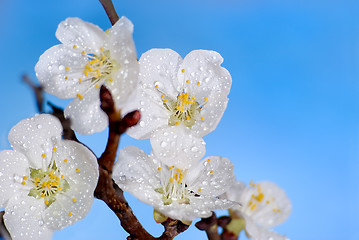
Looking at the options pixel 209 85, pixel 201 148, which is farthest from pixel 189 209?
pixel 209 85

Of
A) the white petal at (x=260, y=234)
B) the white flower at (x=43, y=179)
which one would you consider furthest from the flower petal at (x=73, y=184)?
the white petal at (x=260, y=234)

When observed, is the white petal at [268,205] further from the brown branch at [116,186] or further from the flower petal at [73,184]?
the flower petal at [73,184]

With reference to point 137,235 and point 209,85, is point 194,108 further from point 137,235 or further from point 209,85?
point 137,235

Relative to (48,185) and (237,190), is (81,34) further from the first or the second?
(237,190)

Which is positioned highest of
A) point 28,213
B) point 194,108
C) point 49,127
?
point 194,108

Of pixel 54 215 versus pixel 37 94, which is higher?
pixel 37 94

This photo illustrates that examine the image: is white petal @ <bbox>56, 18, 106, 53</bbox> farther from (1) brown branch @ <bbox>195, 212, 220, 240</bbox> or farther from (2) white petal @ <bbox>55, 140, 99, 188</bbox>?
(1) brown branch @ <bbox>195, 212, 220, 240</bbox>

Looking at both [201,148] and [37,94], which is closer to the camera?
[37,94]
